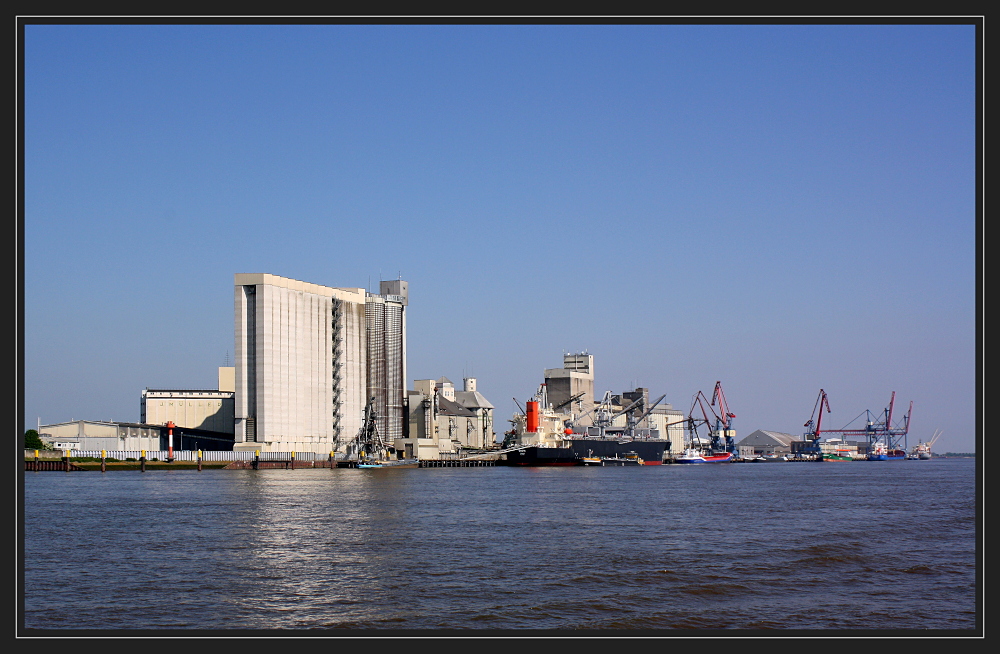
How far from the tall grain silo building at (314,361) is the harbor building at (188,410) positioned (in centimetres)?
1722

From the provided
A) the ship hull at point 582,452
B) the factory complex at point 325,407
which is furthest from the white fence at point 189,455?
the ship hull at point 582,452

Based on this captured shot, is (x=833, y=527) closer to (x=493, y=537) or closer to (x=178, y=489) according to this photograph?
(x=493, y=537)

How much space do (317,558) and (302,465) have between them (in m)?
105

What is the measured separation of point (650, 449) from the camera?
7008 inches

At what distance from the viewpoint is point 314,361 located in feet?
463

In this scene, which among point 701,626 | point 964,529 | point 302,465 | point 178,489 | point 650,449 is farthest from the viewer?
point 650,449

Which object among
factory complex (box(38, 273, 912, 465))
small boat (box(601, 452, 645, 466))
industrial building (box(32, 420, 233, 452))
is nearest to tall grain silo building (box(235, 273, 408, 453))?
factory complex (box(38, 273, 912, 465))

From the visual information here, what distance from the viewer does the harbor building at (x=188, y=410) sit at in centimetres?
15088

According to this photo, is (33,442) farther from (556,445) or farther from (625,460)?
(625,460)

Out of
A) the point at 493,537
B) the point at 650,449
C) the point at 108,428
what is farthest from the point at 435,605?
the point at 650,449

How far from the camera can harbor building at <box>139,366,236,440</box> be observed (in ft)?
495

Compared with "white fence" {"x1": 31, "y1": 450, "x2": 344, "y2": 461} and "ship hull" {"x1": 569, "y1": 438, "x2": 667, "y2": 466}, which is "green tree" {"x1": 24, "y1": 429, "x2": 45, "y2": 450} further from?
"ship hull" {"x1": 569, "y1": 438, "x2": 667, "y2": 466}

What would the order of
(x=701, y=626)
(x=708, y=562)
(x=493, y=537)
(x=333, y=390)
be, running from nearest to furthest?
(x=701, y=626)
(x=708, y=562)
(x=493, y=537)
(x=333, y=390)

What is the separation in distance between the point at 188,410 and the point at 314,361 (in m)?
25.1
